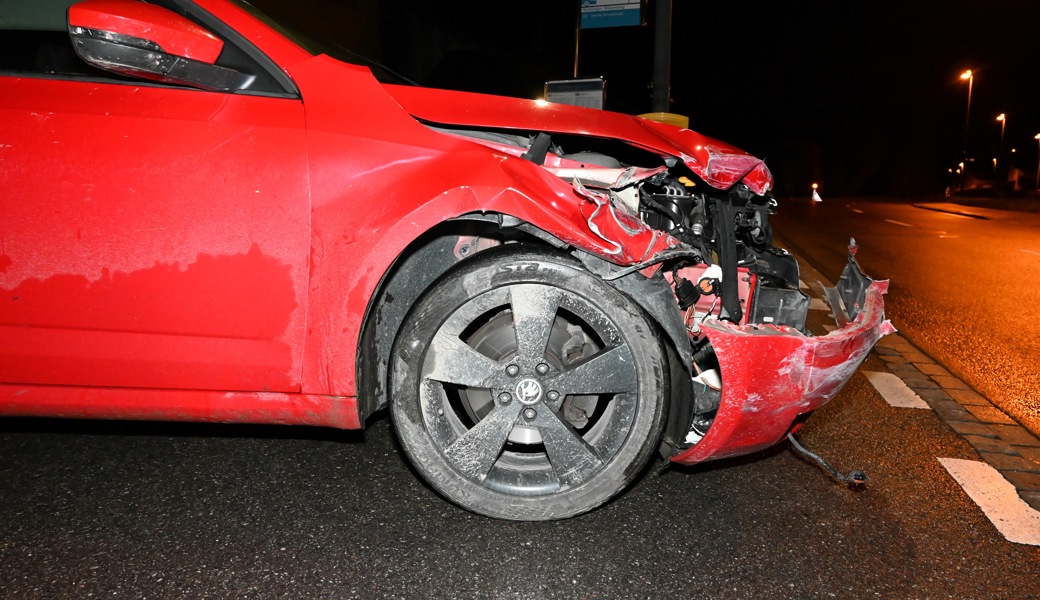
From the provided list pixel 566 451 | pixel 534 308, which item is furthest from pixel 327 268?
pixel 566 451

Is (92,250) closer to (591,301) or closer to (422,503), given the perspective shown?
(422,503)

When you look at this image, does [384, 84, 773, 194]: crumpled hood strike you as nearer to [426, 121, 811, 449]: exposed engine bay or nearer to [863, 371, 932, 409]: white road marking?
[426, 121, 811, 449]: exposed engine bay

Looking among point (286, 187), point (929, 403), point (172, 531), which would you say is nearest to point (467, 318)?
point (286, 187)

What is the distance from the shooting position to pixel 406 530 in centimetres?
235

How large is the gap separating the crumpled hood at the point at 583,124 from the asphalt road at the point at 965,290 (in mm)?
2144

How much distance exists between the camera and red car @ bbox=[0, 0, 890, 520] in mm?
2104

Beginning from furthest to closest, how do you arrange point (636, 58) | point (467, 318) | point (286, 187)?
point (636, 58) < point (467, 318) < point (286, 187)

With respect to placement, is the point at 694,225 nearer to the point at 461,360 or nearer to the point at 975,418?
the point at 461,360

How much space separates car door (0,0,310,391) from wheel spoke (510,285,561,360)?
62 cm

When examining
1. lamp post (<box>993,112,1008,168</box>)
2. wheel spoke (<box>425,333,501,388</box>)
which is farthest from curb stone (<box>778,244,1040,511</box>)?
lamp post (<box>993,112,1008,168</box>)

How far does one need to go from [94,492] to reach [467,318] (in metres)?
1.43

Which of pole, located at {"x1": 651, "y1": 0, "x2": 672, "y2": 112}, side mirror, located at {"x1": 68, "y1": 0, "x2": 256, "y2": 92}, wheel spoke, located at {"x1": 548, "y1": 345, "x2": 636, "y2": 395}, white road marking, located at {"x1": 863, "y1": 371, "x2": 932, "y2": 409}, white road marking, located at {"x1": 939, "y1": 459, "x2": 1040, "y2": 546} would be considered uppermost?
pole, located at {"x1": 651, "y1": 0, "x2": 672, "y2": 112}

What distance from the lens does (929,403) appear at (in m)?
3.79

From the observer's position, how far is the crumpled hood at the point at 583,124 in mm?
2270
